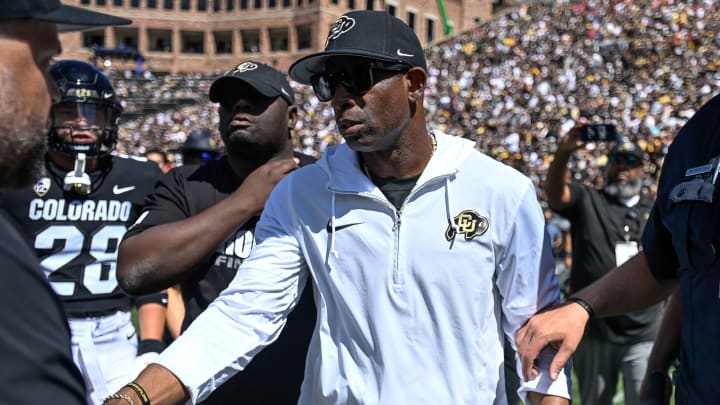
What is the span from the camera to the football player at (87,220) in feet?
13.2

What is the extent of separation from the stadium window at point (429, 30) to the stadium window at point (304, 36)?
35.7 ft

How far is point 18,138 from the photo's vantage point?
1367 mm

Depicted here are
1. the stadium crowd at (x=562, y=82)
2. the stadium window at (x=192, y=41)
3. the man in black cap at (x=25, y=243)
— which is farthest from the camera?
the stadium window at (x=192, y=41)

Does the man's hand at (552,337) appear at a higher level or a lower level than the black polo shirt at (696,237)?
lower

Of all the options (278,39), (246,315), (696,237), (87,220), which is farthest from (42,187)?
(278,39)

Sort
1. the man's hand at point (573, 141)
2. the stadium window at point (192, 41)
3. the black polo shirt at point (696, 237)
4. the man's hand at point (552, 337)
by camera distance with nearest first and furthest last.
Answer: the black polo shirt at point (696, 237), the man's hand at point (552, 337), the man's hand at point (573, 141), the stadium window at point (192, 41)

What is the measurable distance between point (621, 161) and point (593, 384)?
1700 mm

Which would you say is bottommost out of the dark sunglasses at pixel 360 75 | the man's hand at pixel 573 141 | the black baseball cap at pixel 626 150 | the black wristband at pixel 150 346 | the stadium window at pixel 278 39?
the black wristband at pixel 150 346

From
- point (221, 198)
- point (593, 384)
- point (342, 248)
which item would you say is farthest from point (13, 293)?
point (593, 384)

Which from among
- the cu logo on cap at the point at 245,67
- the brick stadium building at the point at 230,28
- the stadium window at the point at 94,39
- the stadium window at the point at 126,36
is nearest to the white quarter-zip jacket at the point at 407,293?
the cu logo on cap at the point at 245,67

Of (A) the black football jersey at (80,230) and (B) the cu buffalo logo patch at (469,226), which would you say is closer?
(B) the cu buffalo logo patch at (469,226)

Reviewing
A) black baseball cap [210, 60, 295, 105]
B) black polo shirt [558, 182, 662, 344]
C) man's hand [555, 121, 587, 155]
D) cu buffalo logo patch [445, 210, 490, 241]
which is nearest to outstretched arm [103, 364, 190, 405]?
cu buffalo logo patch [445, 210, 490, 241]

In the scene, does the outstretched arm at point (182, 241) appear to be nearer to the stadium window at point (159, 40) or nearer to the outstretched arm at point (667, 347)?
the outstretched arm at point (667, 347)

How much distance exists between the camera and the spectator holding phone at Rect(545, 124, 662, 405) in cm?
574
